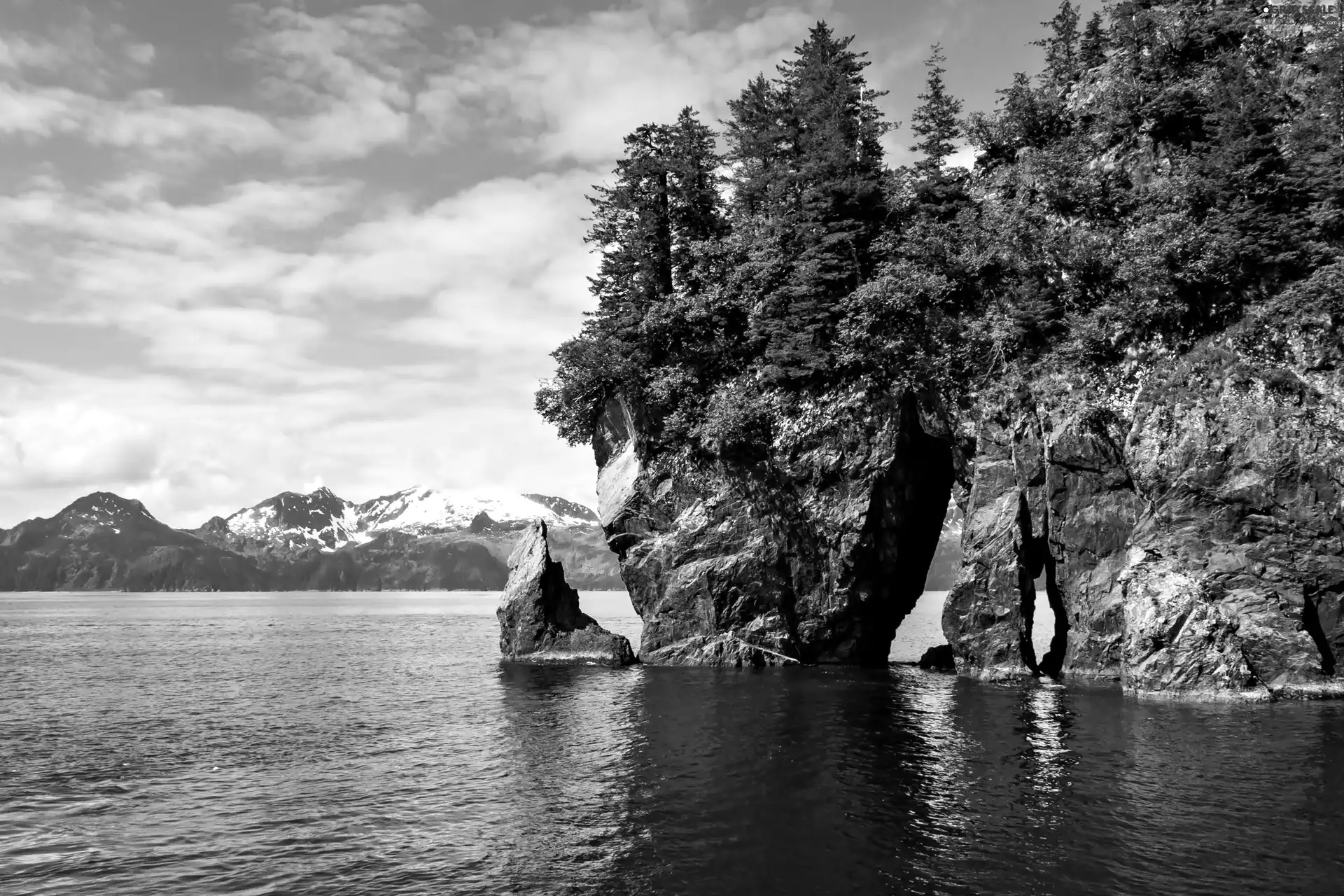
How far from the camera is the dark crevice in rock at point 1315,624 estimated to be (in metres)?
32.9

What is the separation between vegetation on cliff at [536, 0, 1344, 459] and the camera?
3703cm

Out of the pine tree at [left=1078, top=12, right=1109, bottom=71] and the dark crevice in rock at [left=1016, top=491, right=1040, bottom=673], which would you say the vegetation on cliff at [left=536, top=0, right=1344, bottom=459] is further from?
the dark crevice in rock at [left=1016, top=491, right=1040, bottom=673]

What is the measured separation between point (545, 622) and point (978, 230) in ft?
122

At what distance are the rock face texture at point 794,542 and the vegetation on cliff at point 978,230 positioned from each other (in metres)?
2.22

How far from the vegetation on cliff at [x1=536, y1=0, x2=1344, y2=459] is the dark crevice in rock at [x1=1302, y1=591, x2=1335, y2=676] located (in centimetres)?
1252

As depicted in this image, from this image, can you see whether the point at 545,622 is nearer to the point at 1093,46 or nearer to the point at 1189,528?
the point at 1189,528

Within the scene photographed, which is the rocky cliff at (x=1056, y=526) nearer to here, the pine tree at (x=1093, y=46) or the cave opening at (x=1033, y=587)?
the cave opening at (x=1033, y=587)

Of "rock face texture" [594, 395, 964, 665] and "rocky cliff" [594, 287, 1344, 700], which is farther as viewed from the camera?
"rock face texture" [594, 395, 964, 665]

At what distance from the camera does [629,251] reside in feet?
168

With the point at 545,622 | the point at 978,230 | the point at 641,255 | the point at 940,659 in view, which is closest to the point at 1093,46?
the point at 978,230

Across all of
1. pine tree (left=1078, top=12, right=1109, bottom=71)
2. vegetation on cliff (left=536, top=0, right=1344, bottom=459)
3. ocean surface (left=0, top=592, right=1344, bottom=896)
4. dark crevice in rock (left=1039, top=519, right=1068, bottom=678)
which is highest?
pine tree (left=1078, top=12, right=1109, bottom=71)

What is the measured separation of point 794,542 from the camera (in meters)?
46.7

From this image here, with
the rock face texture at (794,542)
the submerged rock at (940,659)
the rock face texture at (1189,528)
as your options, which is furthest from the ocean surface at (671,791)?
the submerged rock at (940,659)

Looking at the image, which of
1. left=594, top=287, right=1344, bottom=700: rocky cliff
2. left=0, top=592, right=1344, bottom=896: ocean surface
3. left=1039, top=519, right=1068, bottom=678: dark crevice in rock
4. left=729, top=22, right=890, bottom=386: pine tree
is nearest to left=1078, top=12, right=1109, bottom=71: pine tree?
left=729, top=22, right=890, bottom=386: pine tree
